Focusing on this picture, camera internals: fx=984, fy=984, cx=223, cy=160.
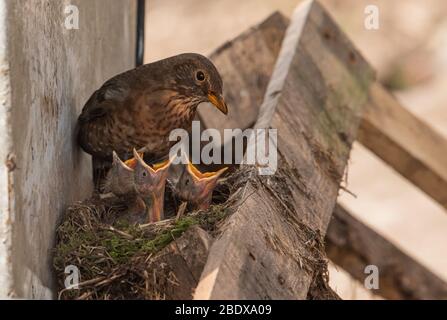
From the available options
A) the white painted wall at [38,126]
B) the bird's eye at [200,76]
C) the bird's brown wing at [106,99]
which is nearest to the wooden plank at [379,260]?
the bird's eye at [200,76]

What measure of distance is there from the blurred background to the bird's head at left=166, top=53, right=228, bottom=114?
654cm

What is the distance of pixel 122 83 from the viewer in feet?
15.0

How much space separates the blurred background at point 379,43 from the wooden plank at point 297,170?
5.83 metres

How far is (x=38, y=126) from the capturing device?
126 inches

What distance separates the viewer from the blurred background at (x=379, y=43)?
11.5m

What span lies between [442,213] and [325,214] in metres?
7.45

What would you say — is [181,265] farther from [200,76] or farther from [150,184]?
[200,76]

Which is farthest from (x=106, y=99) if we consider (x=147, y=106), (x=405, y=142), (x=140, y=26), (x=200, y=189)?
(x=405, y=142)

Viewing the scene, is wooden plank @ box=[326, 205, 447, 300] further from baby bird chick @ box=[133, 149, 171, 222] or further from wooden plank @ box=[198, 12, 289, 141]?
baby bird chick @ box=[133, 149, 171, 222]

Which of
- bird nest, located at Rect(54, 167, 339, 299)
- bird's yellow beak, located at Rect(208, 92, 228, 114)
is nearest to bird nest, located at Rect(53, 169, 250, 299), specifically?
bird nest, located at Rect(54, 167, 339, 299)

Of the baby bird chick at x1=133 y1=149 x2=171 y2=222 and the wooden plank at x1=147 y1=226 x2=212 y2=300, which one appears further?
the baby bird chick at x1=133 y1=149 x2=171 y2=222

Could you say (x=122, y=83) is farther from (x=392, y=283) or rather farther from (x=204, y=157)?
(x=392, y=283)

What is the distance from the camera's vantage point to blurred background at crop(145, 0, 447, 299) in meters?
11.5
